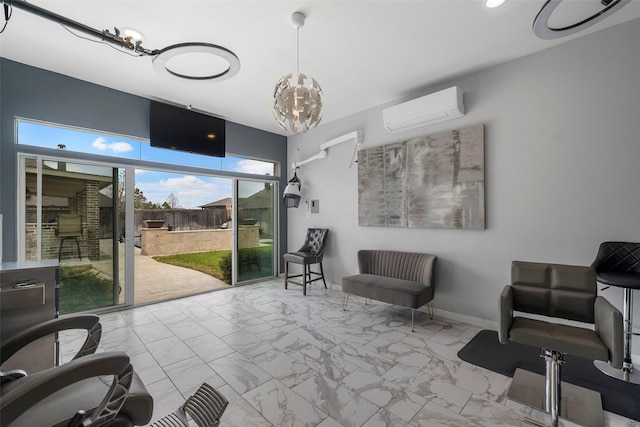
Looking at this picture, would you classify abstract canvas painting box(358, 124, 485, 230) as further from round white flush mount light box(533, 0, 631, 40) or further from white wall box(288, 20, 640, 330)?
round white flush mount light box(533, 0, 631, 40)

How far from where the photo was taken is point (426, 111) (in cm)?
352

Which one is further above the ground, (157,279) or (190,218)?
(190,218)

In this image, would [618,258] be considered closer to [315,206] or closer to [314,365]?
[314,365]

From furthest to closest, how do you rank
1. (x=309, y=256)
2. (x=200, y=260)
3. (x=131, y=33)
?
1. (x=200, y=260)
2. (x=309, y=256)
3. (x=131, y=33)

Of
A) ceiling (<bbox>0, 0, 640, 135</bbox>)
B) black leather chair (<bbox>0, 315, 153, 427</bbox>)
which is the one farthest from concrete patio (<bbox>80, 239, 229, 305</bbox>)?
black leather chair (<bbox>0, 315, 153, 427</bbox>)

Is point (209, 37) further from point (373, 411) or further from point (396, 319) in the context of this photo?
point (396, 319)

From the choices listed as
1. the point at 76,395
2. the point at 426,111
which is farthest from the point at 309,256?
the point at 76,395

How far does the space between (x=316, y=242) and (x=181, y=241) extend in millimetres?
5627

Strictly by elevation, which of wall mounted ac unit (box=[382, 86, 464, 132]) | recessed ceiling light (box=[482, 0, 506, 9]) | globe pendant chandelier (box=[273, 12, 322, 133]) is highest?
recessed ceiling light (box=[482, 0, 506, 9])

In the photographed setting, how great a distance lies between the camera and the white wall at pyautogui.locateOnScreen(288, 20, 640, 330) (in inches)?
99.0

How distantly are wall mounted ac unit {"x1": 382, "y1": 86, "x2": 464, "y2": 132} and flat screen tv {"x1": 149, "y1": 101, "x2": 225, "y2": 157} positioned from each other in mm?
2911

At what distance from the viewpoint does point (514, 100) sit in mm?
3094

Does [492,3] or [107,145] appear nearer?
[492,3]

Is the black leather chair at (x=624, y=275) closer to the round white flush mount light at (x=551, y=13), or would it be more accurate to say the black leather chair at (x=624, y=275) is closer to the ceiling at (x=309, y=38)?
the round white flush mount light at (x=551, y=13)
